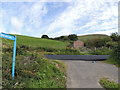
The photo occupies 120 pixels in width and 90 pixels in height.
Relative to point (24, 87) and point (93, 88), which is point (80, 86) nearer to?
point (93, 88)

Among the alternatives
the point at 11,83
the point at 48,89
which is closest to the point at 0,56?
the point at 11,83

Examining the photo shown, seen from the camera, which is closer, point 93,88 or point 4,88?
point 4,88

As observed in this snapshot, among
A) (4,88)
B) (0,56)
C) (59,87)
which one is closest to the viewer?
(4,88)

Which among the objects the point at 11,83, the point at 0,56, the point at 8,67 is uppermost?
the point at 0,56

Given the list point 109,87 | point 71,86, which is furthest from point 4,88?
point 109,87

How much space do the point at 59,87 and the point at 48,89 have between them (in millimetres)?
390

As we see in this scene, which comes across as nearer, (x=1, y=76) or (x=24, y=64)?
(x=1, y=76)

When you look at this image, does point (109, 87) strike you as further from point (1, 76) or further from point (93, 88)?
point (1, 76)

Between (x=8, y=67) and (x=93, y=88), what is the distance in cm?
287

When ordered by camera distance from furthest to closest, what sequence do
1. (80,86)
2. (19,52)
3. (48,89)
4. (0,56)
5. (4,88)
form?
(19,52) < (0,56) < (80,86) < (48,89) < (4,88)

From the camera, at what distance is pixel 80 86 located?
3908 millimetres

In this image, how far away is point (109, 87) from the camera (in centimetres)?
384

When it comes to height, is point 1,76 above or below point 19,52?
below

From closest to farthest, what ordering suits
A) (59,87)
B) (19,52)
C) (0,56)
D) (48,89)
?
1. (48,89)
2. (59,87)
3. (0,56)
4. (19,52)
